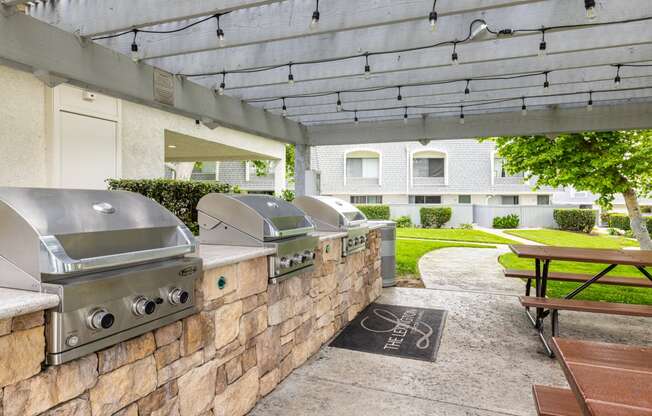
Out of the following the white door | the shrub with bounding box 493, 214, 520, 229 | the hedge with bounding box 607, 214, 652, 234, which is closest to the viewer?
the white door

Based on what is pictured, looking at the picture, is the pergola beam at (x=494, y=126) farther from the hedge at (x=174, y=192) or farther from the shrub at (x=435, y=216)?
the shrub at (x=435, y=216)

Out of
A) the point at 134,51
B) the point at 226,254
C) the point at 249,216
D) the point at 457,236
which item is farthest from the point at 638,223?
the point at 134,51

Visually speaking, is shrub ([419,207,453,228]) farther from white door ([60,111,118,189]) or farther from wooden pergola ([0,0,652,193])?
white door ([60,111,118,189])

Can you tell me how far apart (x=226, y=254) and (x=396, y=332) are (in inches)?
96.0

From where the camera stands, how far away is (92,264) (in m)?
1.52

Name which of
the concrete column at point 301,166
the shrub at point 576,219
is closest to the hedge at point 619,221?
the shrub at point 576,219

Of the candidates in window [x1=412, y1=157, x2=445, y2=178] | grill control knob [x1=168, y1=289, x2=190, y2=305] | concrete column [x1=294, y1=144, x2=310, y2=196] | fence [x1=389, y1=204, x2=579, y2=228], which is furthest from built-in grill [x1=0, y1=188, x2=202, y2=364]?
window [x1=412, y1=157, x2=445, y2=178]

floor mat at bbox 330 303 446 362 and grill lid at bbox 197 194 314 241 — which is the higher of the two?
grill lid at bbox 197 194 314 241

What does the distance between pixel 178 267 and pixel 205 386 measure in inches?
29.5

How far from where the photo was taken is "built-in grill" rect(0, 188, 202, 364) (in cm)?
145

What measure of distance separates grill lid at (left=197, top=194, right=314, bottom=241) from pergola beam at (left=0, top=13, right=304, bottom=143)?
64.4 inches

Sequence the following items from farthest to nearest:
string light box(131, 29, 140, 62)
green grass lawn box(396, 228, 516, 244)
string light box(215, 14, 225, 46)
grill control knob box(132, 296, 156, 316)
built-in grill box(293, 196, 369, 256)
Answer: green grass lawn box(396, 228, 516, 244)
built-in grill box(293, 196, 369, 256)
string light box(131, 29, 140, 62)
string light box(215, 14, 225, 46)
grill control knob box(132, 296, 156, 316)

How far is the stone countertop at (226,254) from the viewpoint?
2250 millimetres

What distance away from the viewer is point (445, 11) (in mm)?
2898
